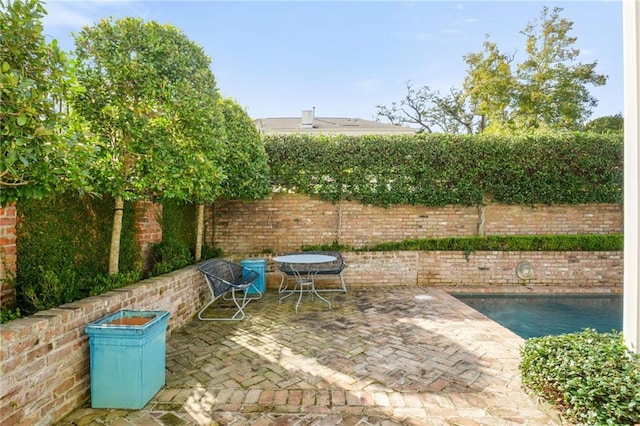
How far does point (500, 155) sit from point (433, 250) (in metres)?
2.85

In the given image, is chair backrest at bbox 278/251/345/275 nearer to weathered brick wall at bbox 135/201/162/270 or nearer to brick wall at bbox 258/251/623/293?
brick wall at bbox 258/251/623/293

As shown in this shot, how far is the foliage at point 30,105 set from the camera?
5.39ft

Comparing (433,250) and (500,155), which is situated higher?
(500,155)

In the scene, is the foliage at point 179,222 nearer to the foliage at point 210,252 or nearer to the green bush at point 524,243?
the foliage at point 210,252

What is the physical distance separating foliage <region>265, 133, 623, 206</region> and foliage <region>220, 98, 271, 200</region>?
1108 mm

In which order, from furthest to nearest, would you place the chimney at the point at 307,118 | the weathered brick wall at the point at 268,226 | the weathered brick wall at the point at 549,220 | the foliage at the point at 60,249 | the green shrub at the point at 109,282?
the chimney at the point at 307,118 → the weathered brick wall at the point at 549,220 → the weathered brick wall at the point at 268,226 → the green shrub at the point at 109,282 → the foliage at the point at 60,249

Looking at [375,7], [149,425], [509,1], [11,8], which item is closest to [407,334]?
[149,425]

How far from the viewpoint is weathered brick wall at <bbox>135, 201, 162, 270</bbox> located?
4.27 meters

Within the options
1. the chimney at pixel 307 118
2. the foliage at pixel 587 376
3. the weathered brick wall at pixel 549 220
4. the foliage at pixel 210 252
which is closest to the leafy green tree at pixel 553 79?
the weathered brick wall at pixel 549 220

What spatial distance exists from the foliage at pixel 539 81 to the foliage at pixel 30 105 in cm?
1322

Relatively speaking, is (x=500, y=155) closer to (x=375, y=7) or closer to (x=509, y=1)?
(x=509, y=1)

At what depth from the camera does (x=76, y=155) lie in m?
2.15

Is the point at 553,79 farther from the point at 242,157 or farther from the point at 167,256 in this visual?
the point at 167,256

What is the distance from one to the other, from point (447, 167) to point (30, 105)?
7.34 metres
